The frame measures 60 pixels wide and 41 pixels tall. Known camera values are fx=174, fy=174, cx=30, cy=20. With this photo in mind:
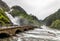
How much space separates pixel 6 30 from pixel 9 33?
8.68 ft

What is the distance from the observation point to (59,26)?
563ft

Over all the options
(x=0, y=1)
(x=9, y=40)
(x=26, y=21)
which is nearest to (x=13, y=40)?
(x=9, y=40)

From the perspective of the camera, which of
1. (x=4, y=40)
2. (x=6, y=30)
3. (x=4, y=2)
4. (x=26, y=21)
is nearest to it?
(x=4, y=40)

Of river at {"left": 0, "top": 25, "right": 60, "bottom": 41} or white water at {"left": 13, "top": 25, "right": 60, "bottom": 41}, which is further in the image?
white water at {"left": 13, "top": 25, "right": 60, "bottom": 41}

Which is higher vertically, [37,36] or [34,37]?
[37,36]

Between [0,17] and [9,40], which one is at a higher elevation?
A: [0,17]

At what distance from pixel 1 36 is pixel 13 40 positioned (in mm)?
7709

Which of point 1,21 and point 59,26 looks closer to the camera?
point 1,21

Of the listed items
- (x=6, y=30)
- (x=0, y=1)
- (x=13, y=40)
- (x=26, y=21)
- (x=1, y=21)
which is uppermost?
(x=0, y=1)

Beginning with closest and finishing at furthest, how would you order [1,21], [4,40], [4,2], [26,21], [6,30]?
1. [4,40]
2. [6,30]
3. [1,21]
4. [26,21]
5. [4,2]

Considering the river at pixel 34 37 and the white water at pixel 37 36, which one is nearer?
the river at pixel 34 37

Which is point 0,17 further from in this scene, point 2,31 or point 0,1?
point 0,1

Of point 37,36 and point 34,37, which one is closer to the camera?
point 34,37

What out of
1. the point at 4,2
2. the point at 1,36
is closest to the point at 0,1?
the point at 4,2
